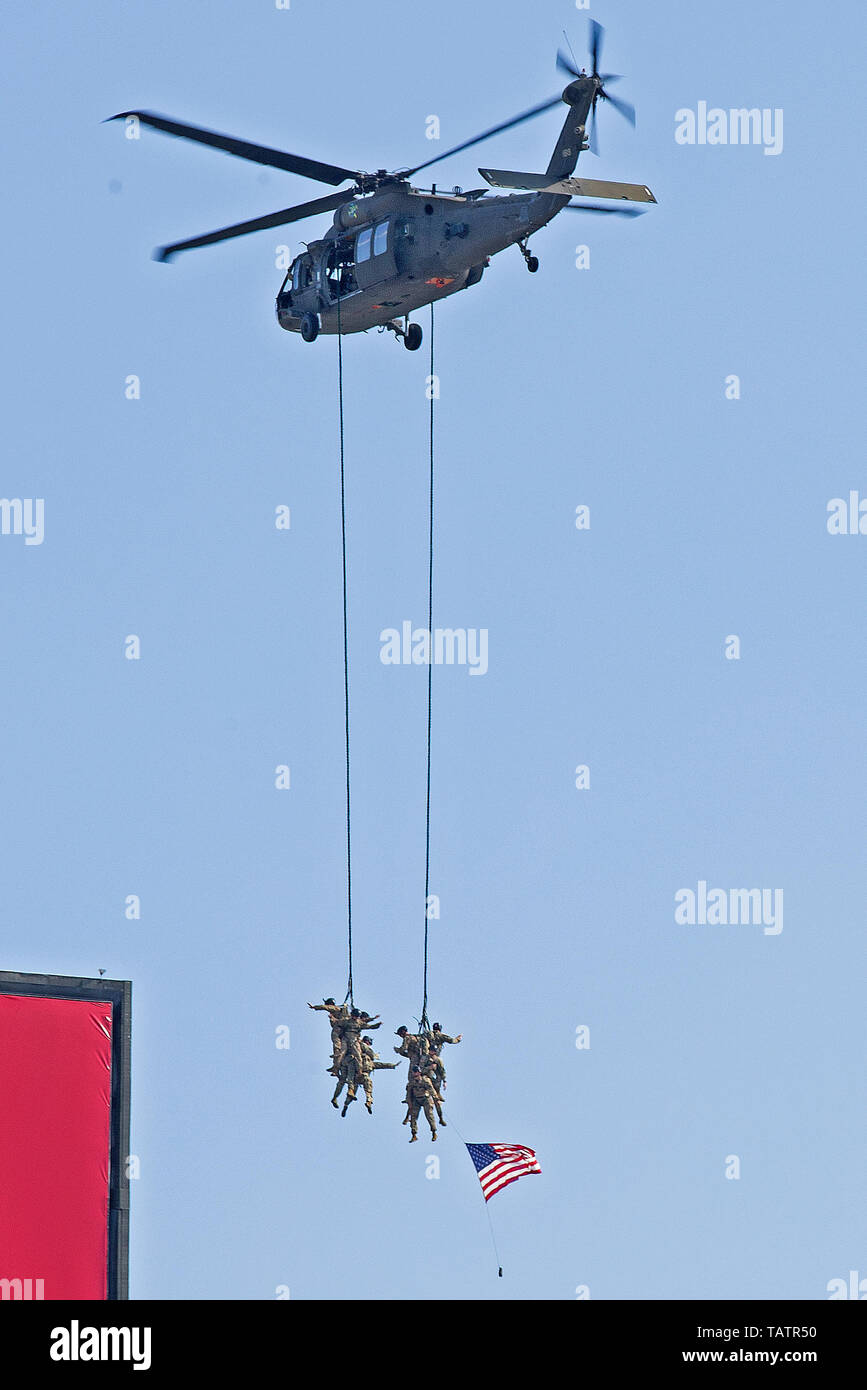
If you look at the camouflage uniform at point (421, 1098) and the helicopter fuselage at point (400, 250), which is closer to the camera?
the helicopter fuselage at point (400, 250)

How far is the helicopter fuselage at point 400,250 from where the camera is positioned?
53.7 meters

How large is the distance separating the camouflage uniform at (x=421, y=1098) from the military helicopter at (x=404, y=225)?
45.2 feet

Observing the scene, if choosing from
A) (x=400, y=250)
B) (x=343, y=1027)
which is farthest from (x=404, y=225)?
(x=343, y=1027)

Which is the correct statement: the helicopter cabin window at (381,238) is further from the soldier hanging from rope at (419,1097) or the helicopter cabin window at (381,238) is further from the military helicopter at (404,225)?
the soldier hanging from rope at (419,1097)

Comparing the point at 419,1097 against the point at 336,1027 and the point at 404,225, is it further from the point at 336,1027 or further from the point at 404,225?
the point at 404,225

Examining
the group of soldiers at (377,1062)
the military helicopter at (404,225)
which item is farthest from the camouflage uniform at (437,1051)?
the military helicopter at (404,225)

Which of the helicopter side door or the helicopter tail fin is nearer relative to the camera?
the helicopter tail fin

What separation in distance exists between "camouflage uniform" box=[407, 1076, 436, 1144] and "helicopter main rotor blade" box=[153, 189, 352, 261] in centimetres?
1530

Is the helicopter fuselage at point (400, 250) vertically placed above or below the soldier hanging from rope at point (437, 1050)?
above

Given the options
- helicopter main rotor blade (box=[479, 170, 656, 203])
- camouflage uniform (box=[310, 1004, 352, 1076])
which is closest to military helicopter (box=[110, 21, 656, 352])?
helicopter main rotor blade (box=[479, 170, 656, 203])

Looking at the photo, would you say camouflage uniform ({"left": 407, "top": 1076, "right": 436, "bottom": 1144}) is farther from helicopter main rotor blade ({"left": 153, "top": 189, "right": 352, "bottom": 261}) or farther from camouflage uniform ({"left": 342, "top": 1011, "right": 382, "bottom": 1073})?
helicopter main rotor blade ({"left": 153, "top": 189, "right": 352, "bottom": 261})

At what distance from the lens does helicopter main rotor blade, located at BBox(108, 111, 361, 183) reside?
5428 cm
